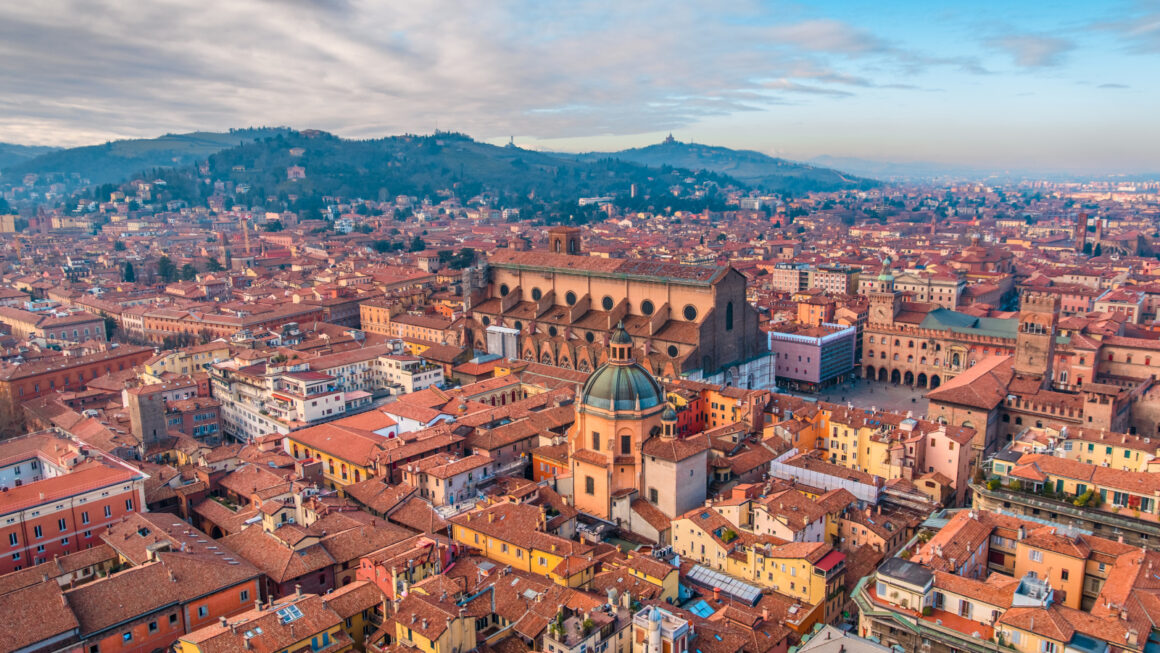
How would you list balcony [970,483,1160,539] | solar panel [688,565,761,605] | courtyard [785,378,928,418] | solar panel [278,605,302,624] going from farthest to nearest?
courtyard [785,378,928,418], balcony [970,483,1160,539], solar panel [688,565,761,605], solar panel [278,605,302,624]

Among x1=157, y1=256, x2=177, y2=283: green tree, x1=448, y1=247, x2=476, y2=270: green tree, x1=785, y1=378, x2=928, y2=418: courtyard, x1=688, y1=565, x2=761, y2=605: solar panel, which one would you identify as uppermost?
x1=448, y1=247, x2=476, y2=270: green tree

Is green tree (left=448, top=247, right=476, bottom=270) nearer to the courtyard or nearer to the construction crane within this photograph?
the construction crane

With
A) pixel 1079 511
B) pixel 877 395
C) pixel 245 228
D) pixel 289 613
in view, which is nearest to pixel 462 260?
pixel 877 395

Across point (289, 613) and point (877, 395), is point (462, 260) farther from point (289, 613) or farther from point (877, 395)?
point (289, 613)

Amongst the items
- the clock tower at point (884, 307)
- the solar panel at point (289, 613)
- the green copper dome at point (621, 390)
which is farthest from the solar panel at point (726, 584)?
the clock tower at point (884, 307)

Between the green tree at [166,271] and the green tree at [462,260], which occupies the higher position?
the green tree at [462,260]

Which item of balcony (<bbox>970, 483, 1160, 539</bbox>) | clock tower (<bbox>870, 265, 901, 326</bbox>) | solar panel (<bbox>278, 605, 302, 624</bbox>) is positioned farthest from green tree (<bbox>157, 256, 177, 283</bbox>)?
balcony (<bbox>970, 483, 1160, 539</bbox>)

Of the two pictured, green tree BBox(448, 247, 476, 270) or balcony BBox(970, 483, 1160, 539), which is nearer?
balcony BBox(970, 483, 1160, 539)

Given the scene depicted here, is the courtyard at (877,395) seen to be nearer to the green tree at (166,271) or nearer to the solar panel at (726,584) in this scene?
the solar panel at (726,584)

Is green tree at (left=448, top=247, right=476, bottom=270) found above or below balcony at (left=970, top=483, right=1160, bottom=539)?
above
